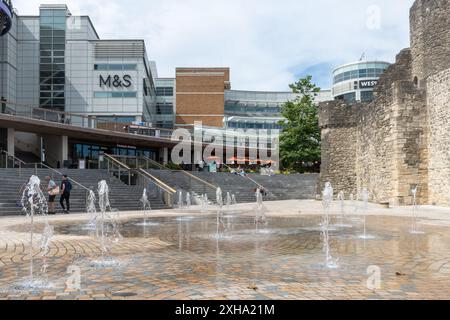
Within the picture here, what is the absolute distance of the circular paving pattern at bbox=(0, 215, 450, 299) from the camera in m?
4.63

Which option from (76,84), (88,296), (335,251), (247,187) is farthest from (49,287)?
(76,84)

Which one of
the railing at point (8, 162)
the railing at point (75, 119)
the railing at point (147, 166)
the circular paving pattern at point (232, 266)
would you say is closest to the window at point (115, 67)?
the railing at point (75, 119)

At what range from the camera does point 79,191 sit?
67.9 ft

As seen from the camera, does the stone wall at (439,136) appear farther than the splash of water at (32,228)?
Yes

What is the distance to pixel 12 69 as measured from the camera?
5288cm

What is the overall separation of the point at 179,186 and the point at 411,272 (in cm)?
2146

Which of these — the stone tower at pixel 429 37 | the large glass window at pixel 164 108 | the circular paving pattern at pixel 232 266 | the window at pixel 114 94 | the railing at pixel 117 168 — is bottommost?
the circular paving pattern at pixel 232 266

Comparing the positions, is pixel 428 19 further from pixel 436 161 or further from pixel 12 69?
pixel 12 69

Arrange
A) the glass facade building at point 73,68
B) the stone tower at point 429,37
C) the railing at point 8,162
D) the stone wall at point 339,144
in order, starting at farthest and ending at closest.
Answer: the glass facade building at point 73,68, the stone wall at point 339,144, the railing at point 8,162, the stone tower at point 429,37

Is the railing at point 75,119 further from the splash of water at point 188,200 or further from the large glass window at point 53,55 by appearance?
the large glass window at point 53,55

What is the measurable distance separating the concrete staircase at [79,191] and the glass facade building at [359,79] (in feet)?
202

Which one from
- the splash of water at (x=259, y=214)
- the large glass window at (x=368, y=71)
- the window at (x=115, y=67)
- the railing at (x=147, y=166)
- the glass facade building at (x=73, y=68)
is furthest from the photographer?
the large glass window at (x=368, y=71)

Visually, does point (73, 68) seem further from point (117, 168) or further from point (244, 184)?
point (117, 168)

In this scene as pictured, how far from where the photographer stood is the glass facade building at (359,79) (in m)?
78.8
